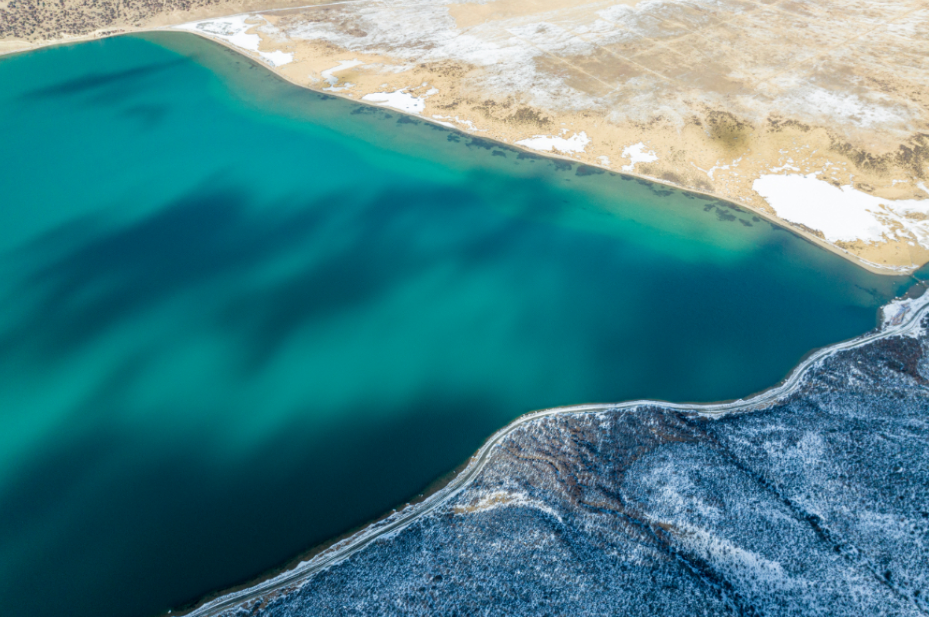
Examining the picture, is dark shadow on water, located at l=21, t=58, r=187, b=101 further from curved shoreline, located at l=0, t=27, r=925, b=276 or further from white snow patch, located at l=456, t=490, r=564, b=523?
white snow patch, located at l=456, t=490, r=564, b=523

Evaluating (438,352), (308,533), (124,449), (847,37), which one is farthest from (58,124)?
(847,37)

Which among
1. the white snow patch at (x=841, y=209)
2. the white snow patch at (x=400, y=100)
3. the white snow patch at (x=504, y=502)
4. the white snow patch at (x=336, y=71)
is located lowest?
the white snow patch at (x=504, y=502)

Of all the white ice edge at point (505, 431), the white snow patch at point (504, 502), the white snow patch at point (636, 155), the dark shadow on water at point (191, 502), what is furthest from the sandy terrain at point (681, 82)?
the dark shadow on water at point (191, 502)

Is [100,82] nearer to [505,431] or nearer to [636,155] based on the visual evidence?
[636,155]

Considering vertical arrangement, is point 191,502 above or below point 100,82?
below

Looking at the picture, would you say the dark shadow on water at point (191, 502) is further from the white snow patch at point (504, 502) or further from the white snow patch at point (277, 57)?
the white snow patch at point (277, 57)

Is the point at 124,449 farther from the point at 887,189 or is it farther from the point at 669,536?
the point at 887,189

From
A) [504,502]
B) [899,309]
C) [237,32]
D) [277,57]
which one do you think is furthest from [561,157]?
[237,32]
